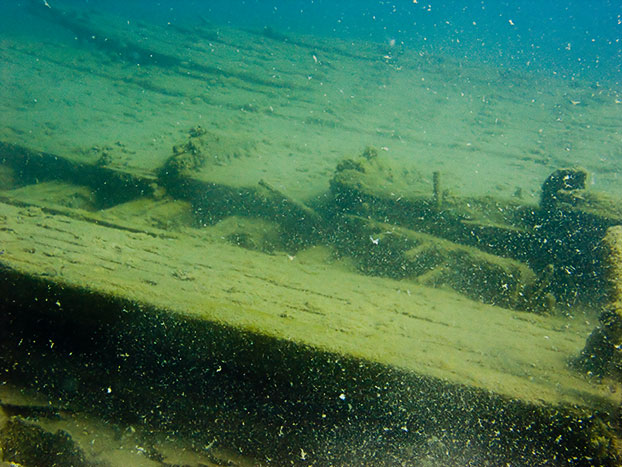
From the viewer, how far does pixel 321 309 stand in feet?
7.23

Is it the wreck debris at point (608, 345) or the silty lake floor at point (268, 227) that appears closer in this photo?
the silty lake floor at point (268, 227)

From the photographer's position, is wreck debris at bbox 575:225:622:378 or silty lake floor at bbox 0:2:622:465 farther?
wreck debris at bbox 575:225:622:378

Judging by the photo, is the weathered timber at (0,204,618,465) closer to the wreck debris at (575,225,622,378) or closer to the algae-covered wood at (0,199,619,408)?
the algae-covered wood at (0,199,619,408)

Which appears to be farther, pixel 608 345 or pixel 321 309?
pixel 321 309

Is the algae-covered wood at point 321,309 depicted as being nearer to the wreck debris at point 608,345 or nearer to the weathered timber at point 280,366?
the weathered timber at point 280,366

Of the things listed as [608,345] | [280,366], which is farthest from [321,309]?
[608,345]

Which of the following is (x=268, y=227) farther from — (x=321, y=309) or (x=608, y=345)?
(x=608, y=345)

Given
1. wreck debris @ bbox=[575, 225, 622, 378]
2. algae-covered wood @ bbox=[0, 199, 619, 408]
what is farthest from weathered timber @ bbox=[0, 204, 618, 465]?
wreck debris @ bbox=[575, 225, 622, 378]

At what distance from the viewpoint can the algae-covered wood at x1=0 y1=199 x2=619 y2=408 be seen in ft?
5.84

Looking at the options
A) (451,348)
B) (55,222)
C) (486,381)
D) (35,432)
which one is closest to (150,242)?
(55,222)

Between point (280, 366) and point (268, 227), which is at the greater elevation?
point (268, 227)

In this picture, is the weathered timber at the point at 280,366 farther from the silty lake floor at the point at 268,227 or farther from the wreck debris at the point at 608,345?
the wreck debris at the point at 608,345

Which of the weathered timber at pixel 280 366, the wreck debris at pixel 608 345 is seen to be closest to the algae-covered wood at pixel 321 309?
the weathered timber at pixel 280 366

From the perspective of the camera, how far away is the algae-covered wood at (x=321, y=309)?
178 centimetres
